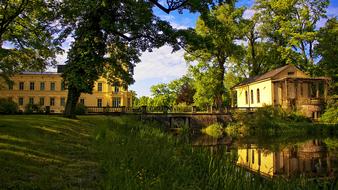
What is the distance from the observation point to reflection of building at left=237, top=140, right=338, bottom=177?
13824 mm

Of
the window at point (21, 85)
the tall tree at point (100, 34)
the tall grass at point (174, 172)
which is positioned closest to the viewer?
the tall grass at point (174, 172)

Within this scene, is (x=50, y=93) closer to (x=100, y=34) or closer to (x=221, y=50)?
(x=221, y=50)

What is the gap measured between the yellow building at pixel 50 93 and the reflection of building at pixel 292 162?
181ft

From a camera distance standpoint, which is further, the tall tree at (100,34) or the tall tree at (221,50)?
the tall tree at (221,50)

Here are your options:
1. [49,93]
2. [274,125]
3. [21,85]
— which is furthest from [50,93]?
[274,125]

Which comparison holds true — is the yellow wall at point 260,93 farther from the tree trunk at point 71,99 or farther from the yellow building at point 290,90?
the tree trunk at point 71,99

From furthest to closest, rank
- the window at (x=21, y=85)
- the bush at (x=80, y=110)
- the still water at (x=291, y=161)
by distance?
the window at (x=21, y=85), the bush at (x=80, y=110), the still water at (x=291, y=161)

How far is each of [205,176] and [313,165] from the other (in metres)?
9.46

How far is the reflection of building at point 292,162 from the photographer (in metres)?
13.8

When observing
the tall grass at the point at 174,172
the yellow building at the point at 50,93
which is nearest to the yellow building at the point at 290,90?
the yellow building at the point at 50,93

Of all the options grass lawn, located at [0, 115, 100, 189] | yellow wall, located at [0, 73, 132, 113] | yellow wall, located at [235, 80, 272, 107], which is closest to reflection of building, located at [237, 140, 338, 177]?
grass lawn, located at [0, 115, 100, 189]

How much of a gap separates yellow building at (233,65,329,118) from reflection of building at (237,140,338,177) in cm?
2017

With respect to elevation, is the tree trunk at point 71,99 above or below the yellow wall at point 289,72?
below

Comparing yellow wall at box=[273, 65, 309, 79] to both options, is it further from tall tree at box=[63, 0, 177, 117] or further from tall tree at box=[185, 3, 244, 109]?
tall tree at box=[63, 0, 177, 117]
